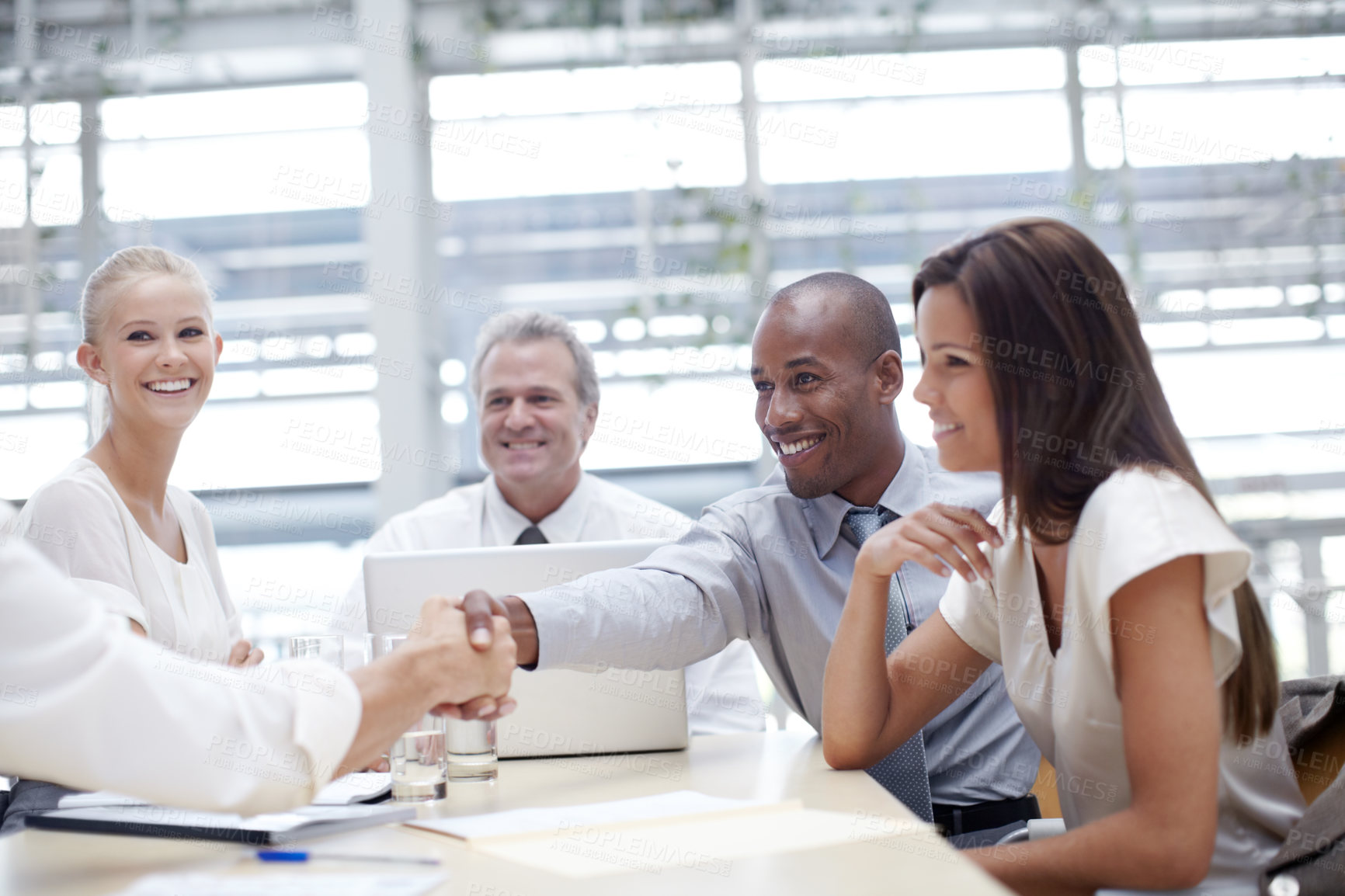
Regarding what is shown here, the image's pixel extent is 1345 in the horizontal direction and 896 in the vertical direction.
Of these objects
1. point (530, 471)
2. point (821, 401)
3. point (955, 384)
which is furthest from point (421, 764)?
point (530, 471)

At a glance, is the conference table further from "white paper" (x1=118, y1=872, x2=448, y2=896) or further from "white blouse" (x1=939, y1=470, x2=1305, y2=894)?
"white blouse" (x1=939, y1=470, x2=1305, y2=894)

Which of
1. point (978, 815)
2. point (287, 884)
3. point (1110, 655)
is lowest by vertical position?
point (978, 815)

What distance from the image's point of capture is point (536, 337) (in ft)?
10.2

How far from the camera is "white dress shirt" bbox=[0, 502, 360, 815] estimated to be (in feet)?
3.24

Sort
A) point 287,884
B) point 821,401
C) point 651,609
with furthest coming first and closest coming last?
point 821,401, point 651,609, point 287,884

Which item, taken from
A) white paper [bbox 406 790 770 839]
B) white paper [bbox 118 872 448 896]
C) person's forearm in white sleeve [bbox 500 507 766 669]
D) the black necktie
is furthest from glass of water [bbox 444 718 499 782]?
the black necktie

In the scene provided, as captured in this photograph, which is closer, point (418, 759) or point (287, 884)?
point (287, 884)

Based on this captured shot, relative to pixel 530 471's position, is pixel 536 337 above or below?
above

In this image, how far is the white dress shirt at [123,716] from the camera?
99 cm

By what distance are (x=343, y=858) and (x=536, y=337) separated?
2.17 meters

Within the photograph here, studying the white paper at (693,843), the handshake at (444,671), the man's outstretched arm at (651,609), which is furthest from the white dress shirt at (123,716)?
the man's outstretched arm at (651,609)

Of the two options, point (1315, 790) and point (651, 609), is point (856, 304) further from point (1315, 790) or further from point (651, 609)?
point (1315, 790)

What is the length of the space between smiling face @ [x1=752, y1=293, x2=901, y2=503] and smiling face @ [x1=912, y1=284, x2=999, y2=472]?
0.54 meters

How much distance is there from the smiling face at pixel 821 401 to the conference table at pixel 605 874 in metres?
0.66
